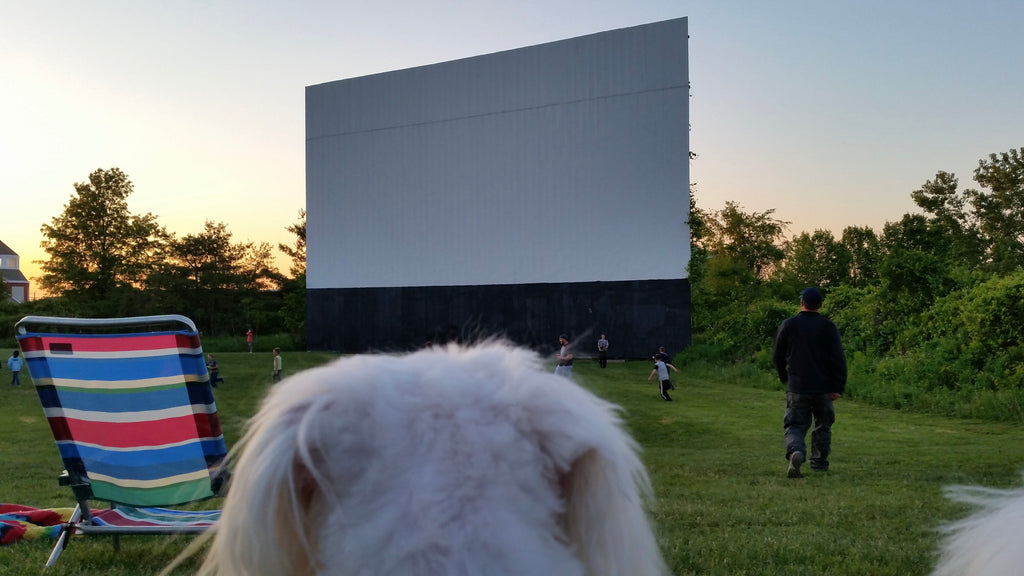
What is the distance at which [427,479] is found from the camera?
2.15 ft

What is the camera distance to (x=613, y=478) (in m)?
0.73

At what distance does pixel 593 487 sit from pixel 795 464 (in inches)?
252

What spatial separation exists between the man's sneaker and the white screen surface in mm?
18478

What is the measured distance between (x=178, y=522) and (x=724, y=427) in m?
8.72

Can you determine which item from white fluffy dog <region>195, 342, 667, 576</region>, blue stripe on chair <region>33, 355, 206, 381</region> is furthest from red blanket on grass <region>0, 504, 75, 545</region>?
white fluffy dog <region>195, 342, 667, 576</region>

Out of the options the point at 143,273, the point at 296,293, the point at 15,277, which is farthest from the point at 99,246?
the point at 15,277

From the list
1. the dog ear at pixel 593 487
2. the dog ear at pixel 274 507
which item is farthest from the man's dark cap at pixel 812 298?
the dog ear at pixel 274 507

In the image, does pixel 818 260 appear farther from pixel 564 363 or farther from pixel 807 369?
pixel 564 363

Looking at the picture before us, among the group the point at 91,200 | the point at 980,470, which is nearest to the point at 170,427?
the point at 980,470

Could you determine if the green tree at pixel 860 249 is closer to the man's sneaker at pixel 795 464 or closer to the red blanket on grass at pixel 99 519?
the man's sneaker at pixel 795 464

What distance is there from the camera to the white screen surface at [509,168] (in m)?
25.3

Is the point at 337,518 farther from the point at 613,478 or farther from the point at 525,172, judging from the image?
the point at 525,172

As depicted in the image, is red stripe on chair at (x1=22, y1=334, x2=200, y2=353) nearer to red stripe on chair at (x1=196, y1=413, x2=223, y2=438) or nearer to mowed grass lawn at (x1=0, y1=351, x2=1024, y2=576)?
red stripe on chair at (x1=196, y1=413, x2=223, y2=438)

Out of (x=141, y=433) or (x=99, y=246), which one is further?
(x=99, y=246)
